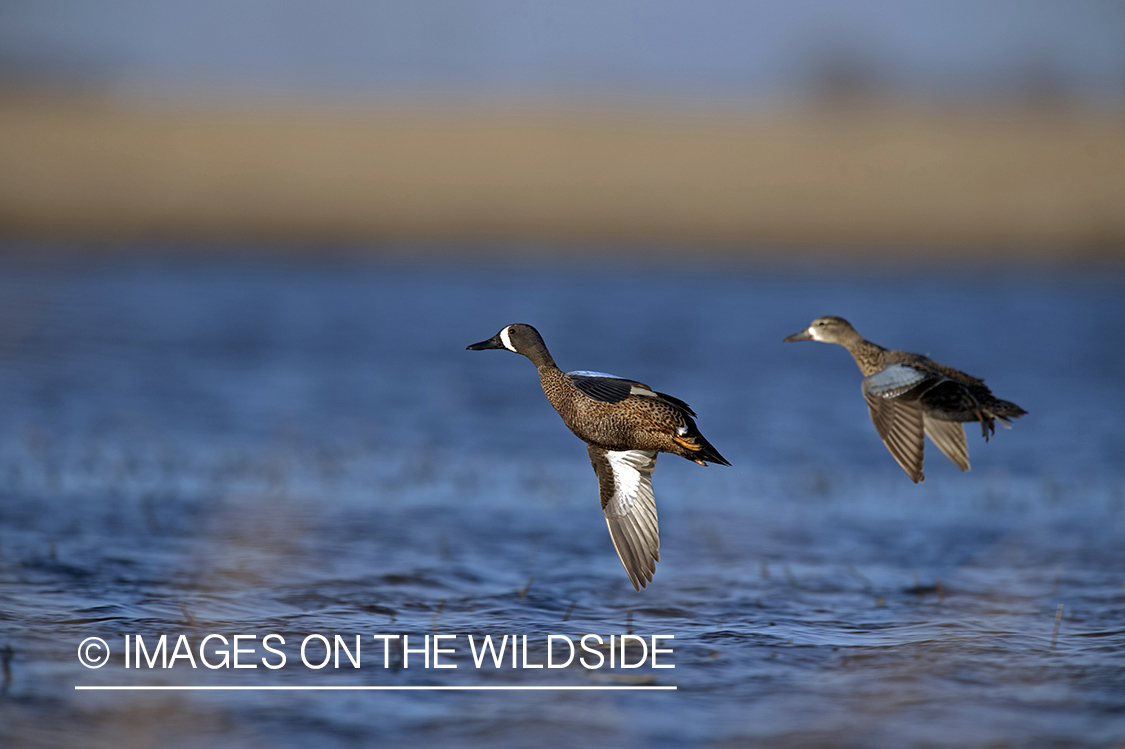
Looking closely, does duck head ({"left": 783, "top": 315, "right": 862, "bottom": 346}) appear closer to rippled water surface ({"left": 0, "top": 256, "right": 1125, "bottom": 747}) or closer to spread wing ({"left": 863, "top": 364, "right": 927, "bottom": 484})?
spread wing ({"left": 863, "top": 364, "right": 927, "bottom": 484})

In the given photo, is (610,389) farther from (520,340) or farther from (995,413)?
(995,413)

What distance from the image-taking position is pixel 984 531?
980 cm

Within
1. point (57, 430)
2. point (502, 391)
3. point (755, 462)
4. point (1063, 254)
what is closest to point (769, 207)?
point (1063, 254)

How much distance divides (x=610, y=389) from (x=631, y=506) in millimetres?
932

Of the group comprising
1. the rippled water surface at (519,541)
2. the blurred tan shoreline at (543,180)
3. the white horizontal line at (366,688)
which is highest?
the blurred tan shoreline at (543,180)

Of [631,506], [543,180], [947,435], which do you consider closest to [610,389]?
[631,506]

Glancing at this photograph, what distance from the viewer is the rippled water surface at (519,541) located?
5.89 meters

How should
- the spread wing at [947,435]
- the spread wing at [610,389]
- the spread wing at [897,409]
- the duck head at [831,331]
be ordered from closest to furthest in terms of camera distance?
1. the spread wing at [610,389]
2. the spread wing at [897,409]
3. the duck head at [831,331]
4. the spread wing at [947,435]

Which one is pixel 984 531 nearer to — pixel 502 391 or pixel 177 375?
pixel 502 391

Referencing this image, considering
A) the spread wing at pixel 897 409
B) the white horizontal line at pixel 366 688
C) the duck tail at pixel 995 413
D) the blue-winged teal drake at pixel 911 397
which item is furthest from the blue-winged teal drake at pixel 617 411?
the duck tail at pixel 995 413

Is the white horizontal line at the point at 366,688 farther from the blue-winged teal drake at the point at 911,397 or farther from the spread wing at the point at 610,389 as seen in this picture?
the blue-winged teal drake at the point at 911,397

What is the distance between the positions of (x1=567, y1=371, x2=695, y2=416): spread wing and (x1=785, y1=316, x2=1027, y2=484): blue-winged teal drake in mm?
766

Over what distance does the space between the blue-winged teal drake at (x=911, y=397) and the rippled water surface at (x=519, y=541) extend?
1.23m

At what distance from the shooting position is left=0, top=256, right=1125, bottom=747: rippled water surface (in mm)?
5891
